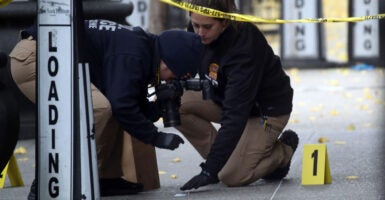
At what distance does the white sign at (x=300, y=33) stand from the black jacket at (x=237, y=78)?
10224mm

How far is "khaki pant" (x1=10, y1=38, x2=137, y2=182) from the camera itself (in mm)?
6016

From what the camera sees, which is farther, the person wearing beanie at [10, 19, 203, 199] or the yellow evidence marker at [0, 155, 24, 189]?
the yellow evidence marker at [0, 155, 24, 189]

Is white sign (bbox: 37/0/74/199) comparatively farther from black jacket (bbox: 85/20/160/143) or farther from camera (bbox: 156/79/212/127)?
camera (bbox: 156/79/212/127)

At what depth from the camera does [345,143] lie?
8508mm

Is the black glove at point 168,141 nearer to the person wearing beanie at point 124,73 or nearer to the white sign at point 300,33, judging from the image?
the person wearing beanie at point 124,73

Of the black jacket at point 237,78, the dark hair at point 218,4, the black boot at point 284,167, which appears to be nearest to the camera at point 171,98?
the black jacket at point 237,78

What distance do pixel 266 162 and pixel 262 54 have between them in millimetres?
709

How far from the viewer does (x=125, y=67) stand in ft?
19.1

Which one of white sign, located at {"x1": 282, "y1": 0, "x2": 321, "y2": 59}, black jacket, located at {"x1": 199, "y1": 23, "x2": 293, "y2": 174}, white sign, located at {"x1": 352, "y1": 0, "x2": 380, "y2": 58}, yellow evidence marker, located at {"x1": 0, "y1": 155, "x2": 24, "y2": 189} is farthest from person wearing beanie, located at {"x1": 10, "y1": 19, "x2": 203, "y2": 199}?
white sign, located at {"x1": 352, "y1": 0, "x2": 380, "y2": 58}

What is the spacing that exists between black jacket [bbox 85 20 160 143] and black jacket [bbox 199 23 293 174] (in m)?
0.42

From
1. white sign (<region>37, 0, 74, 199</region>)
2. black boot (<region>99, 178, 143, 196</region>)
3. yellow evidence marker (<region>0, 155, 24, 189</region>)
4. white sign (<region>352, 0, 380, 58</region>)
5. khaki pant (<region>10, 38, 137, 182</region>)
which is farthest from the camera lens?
white sign (<region>352, 0, 380, 58</region>)

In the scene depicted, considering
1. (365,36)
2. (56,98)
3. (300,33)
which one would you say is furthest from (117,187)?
(365,36)

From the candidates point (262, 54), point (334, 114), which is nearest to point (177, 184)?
point (262, 54)

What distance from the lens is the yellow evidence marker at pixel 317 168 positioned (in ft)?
21.2
